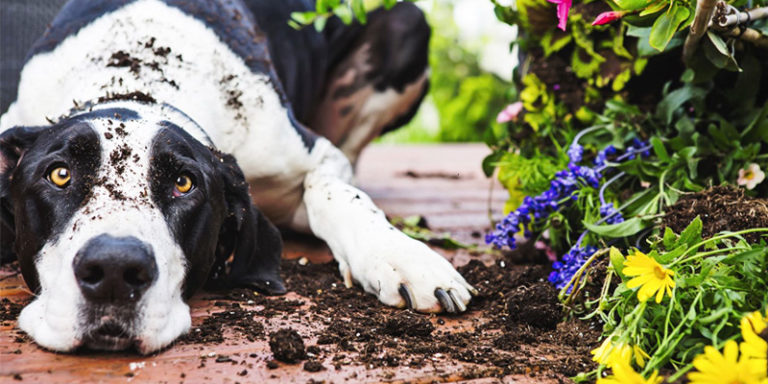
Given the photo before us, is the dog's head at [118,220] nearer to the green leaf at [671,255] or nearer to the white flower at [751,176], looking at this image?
the green leaf at [671,255]

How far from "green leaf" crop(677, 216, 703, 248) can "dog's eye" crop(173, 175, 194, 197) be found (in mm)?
1178

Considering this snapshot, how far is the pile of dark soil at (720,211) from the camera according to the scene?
5.98 feet

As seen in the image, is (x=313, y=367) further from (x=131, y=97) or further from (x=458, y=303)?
(x=131, y=97)

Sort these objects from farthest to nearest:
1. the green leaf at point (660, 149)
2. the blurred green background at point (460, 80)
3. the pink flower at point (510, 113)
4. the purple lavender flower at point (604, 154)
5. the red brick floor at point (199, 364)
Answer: the blurred green background at point (460, 80) → the pink flower at point (510, 113) → the purple lavender flower at point (604, 154) → the green leaf at point (660, 149) → the red brick floor at point (199, 364)

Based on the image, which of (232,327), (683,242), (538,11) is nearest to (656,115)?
(538,11)

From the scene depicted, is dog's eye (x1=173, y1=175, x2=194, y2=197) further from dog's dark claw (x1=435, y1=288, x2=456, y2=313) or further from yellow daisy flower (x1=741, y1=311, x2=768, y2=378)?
yellow daisy flower (x1=741, y1=311, x2=768, y2=378)

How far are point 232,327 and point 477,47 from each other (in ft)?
28.3

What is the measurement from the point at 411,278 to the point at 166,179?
729 mm

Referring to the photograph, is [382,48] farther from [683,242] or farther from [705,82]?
[683,242]

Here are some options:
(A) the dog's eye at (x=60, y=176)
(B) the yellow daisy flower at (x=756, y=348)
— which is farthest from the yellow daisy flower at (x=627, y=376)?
(A) the dog's eye at (x=60, y=176)

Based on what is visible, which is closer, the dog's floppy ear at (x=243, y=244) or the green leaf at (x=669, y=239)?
the green leaf at (x=669, y=239)

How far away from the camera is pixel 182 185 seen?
71.9 inches

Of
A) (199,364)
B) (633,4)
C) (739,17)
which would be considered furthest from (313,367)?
(739,17)

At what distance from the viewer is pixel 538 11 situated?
263 centimetres
